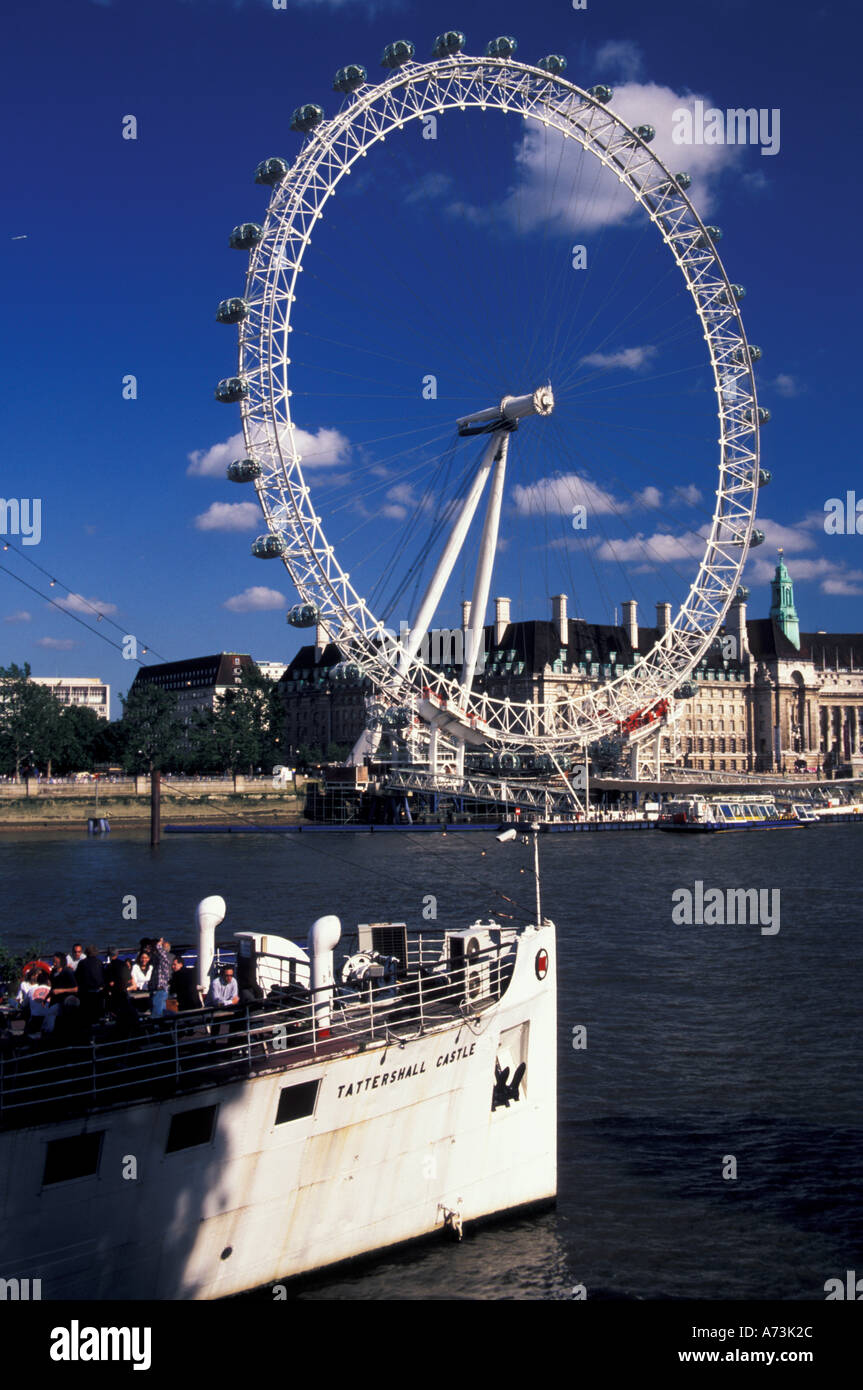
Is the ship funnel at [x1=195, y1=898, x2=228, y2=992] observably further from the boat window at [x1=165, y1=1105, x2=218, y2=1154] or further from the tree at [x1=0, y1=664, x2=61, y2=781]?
the tree at [x1=0, y1=664, x2=61, y2=781]

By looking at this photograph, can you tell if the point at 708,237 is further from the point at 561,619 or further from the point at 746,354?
the point at 561,619

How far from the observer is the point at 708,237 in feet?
247

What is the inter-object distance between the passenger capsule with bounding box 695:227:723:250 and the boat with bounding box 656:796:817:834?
124 ft

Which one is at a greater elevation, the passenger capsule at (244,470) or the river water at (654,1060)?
the passenger capsule at (244,470)

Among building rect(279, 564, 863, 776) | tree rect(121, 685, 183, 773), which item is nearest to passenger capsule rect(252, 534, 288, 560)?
tree rect(121, 685, 183, 773)

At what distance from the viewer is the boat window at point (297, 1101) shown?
13664mm

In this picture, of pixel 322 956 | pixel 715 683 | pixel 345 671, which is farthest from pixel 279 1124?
pixel 715 683

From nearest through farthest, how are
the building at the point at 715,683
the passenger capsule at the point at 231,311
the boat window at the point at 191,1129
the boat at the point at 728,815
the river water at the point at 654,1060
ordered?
the boat window at the point at 191,1129
the river water at the point at 654,1060
the passenger capsule at the point at 231,311
the boat at the point at 728,815
the building at the point at 715,683

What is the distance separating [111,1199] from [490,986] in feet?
17.8

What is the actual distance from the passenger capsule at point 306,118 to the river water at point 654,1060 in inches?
1227

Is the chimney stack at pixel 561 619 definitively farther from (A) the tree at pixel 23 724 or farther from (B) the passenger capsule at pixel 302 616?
(B) the passenger capsule at pixel 302 616

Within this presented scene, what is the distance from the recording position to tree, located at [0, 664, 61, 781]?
121 m

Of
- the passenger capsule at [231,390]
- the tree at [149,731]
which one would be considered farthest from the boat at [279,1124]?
the tree at [149,731]
